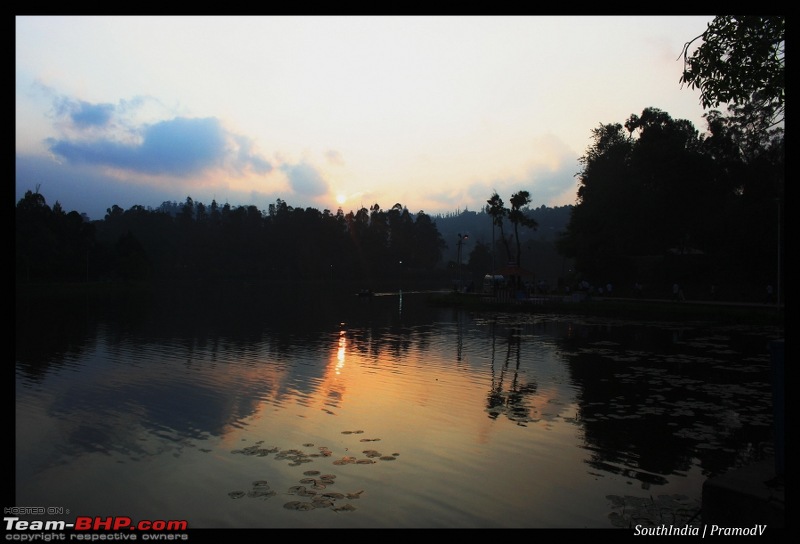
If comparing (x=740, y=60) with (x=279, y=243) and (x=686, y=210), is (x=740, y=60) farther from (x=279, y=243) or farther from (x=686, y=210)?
(x=279, y=243)

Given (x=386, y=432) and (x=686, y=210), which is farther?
(x=686, y=210)

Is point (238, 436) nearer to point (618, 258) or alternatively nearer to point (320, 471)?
point (320, 471)

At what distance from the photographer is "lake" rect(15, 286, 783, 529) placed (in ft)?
23.1

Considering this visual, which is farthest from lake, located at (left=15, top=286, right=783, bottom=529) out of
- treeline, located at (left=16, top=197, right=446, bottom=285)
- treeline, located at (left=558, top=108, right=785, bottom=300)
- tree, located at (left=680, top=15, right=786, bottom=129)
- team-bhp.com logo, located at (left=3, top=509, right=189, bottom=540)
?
treeline, located at (left=16, top=197, right=446, bottom=285)

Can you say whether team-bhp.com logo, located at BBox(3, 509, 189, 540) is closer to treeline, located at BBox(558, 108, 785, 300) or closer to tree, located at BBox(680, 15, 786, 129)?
tree, located at BBox(680, 15, 786, 129)

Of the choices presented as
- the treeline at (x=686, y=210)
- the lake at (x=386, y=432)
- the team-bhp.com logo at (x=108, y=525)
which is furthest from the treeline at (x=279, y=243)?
the team-bhp.com logo at (x=108, y=525)

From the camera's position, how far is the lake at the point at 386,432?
705cm

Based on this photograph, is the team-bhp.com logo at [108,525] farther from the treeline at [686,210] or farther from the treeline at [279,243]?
the treeline at [279,243]

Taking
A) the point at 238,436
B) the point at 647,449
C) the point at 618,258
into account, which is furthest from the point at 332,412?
the point at 618,258

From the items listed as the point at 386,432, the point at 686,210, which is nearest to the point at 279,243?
the point at 686,210

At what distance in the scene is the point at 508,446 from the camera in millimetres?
9477

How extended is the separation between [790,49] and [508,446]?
7.24 meters

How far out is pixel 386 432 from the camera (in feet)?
34.1

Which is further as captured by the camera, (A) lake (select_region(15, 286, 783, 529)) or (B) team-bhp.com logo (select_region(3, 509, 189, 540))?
(A) lake (select_region(15, 286, 783, 529))
